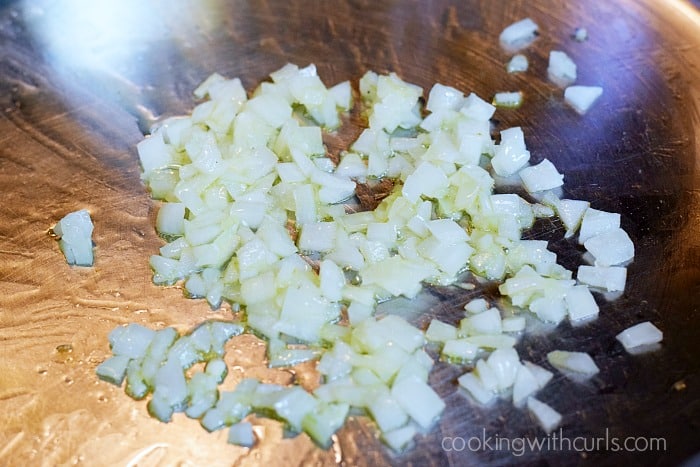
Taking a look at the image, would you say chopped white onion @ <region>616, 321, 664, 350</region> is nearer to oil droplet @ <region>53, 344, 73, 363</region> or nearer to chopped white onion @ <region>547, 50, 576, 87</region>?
chopped white onion @ <region>547, 50, 576, 87</region>

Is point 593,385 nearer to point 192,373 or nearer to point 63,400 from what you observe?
point 192,373

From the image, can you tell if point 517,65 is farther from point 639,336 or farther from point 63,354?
point 63,354

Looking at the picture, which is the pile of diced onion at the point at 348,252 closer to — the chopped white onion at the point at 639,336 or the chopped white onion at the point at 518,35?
the chopped white onion at the point at 639,336

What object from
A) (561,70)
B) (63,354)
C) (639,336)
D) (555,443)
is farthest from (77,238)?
(561,70)

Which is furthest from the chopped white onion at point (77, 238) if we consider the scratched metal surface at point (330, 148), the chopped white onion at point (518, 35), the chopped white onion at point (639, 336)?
the chopped white onion at point (518, 35)

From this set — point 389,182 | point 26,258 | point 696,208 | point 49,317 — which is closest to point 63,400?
point 49,317

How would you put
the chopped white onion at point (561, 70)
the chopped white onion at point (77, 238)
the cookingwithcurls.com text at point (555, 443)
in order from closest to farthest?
the cookingwithcurls.com text at point (555, 443) → the chopped white onion at point (77, 238) → the chopped white onion at point (561, 70)
